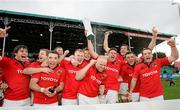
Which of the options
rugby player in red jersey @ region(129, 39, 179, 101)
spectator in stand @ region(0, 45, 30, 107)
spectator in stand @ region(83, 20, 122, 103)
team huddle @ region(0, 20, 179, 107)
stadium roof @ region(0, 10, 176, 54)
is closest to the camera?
team huddle @ region(0, 20, 179, 107)

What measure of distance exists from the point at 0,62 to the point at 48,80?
0.90 meters

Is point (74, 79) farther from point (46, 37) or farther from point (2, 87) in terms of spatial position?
point (46, 37)

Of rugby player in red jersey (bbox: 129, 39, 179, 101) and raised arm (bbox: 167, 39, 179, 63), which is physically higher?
raised arm (bbox: 167, 39, 179, 63)

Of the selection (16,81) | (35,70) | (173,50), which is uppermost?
(173,50)

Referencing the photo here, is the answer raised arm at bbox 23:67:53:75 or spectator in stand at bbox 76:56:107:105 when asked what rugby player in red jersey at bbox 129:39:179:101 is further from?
raised arm at bbox 23:67:53:75

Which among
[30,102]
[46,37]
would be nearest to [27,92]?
[30,102]

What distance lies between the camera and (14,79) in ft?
15.8

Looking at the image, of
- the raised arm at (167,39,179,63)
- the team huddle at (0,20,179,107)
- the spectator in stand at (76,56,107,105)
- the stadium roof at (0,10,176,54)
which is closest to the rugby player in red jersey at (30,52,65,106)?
the team huddle at (0,20,179,107)

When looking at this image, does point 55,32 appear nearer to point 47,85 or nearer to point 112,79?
point 112,79

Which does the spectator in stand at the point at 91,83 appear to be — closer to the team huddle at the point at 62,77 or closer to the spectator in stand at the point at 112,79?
the team huddle at the point at 62,77

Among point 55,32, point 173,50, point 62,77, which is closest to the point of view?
point 62,77

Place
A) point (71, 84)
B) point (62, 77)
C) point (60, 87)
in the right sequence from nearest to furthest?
point (60, 87), point (62, 77), point (71, 84)

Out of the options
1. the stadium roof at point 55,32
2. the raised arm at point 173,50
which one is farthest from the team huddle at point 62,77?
the stadium roof at point 55,32

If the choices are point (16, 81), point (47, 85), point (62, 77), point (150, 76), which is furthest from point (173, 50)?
point (16, 81)
